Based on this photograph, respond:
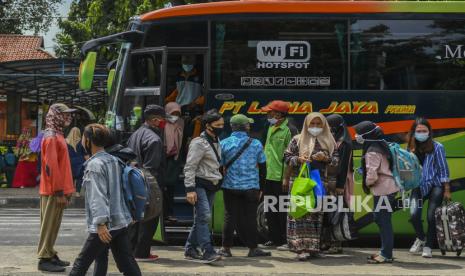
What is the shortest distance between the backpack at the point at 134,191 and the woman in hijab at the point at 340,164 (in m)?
3.19

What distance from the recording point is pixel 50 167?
24.7 ft

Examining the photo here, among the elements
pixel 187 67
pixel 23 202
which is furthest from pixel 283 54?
pixel 23 202

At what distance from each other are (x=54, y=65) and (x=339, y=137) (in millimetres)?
12292

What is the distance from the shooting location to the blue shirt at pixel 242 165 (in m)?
8.46

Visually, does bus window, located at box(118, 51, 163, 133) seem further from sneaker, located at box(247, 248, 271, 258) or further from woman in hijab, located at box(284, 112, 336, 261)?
sneaker, located at box(247, 248, 271, 258)

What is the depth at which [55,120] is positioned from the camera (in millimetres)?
7684

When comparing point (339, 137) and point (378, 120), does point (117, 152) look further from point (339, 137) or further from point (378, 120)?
point (378, 120)

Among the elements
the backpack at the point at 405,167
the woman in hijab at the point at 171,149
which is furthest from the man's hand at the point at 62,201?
the backpack at the point at 405,167

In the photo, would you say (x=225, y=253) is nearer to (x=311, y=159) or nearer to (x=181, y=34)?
(x=311, y=159)

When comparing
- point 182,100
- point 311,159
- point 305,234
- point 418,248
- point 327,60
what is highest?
point 327,60

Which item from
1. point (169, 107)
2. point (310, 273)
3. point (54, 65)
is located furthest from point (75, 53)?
point (310, 273)

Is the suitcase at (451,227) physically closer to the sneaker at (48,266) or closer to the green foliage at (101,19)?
the sneaker at (48,266)

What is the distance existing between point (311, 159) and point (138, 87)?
2943 millimetres

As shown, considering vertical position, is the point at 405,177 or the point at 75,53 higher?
the point at 75,53
